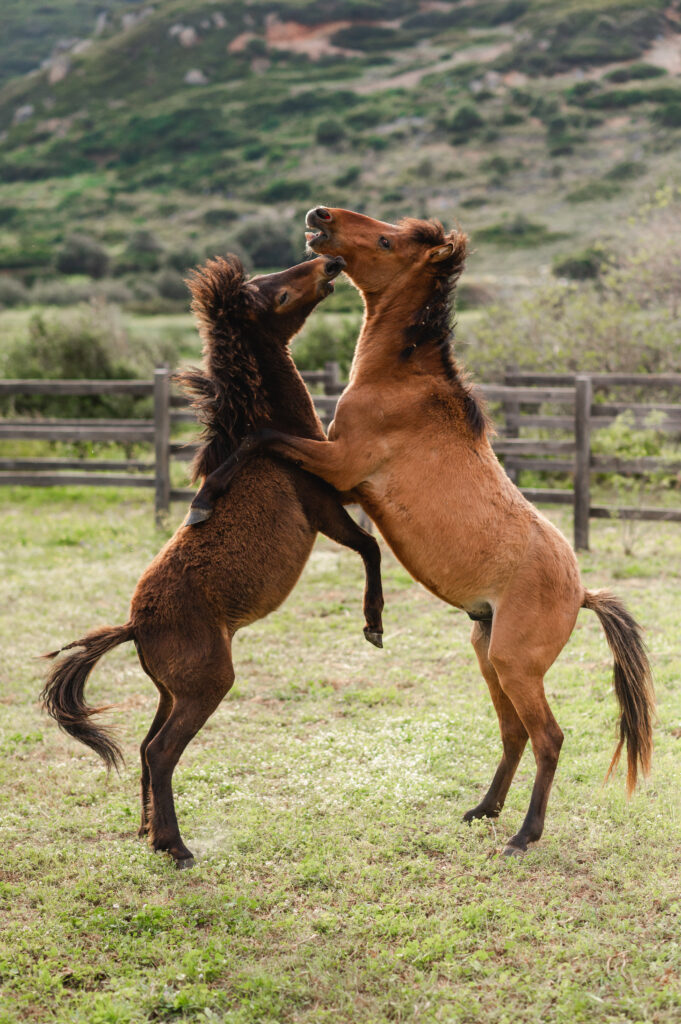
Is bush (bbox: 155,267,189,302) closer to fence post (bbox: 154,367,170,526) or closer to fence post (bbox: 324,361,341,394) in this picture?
fence post (bbox: 324,361,341,394)

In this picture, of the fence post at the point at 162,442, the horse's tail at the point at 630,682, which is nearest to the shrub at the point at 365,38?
the fence post at the point at 162,442

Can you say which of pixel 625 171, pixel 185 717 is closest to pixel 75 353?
pixel 185 717

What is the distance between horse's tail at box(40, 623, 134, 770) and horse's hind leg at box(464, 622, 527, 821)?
5.42ft

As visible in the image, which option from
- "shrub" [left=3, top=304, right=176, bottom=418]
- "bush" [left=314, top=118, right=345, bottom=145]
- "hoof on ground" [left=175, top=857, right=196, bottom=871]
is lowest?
"shrub" [left=3, top=304, right=176, bottom=418]

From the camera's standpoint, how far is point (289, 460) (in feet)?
13.4

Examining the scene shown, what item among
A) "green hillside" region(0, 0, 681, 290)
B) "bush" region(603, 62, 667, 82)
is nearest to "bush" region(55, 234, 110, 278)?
"green hillside" region(0, 0, 681, 290)

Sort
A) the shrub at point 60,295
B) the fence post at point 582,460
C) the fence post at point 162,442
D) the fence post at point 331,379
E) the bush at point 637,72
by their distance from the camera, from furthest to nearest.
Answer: the bush at point 637,72, the shrub at point 60,295, the fence post at point 331,379, the fence post at point 162,442, the fence post at point 582,460

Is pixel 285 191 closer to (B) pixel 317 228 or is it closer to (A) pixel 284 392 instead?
(A) pixel 284 392

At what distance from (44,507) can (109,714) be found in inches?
303

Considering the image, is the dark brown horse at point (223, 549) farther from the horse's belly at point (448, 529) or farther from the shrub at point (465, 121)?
the shrub at point (465, 121)

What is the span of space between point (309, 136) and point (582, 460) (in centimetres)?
7287

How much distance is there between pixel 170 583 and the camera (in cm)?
393

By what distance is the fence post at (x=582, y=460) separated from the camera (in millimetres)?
9734

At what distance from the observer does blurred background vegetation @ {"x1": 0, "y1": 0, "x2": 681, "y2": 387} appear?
1935 inches
